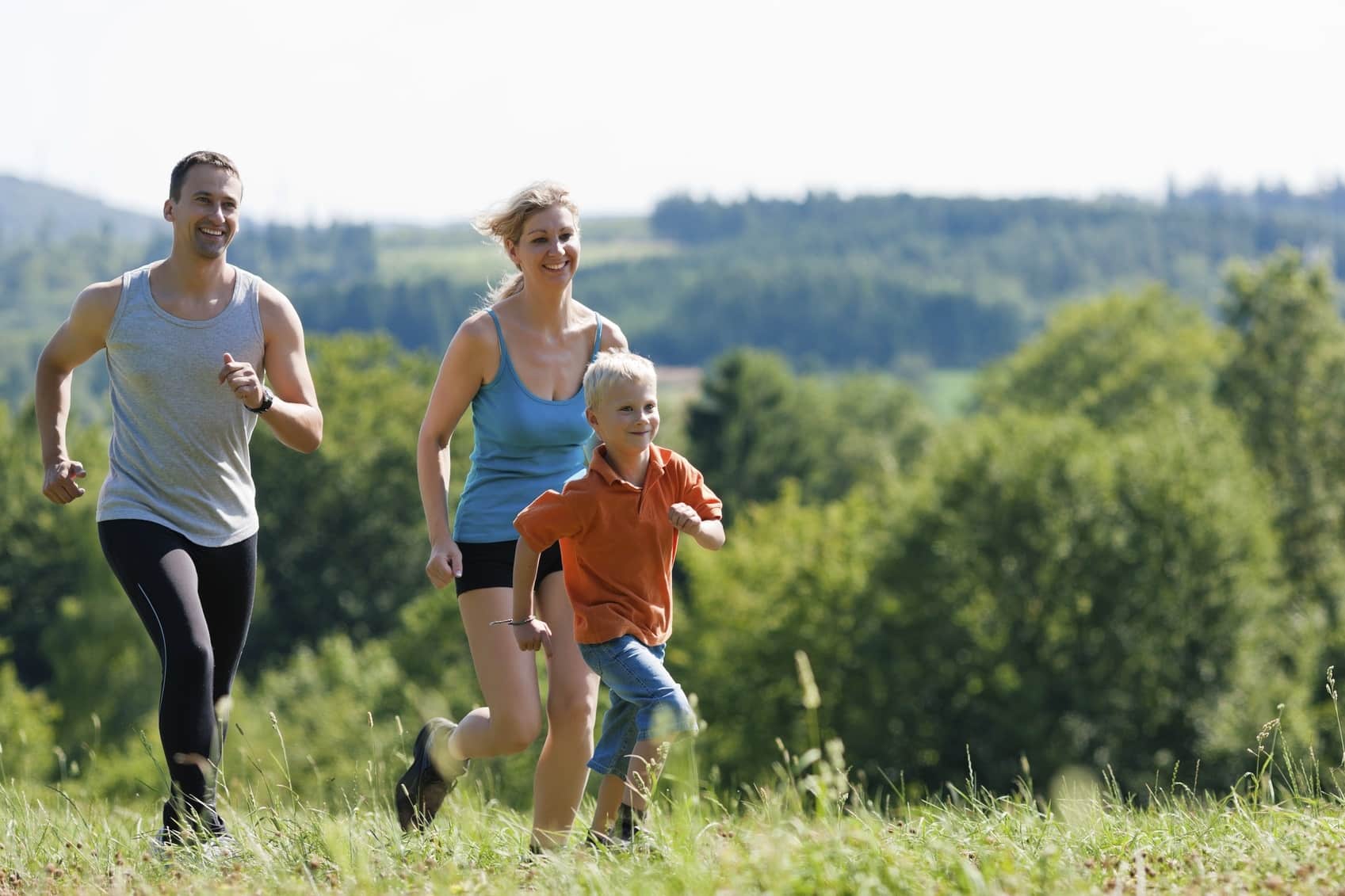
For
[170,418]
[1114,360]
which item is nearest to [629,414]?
[170,418]

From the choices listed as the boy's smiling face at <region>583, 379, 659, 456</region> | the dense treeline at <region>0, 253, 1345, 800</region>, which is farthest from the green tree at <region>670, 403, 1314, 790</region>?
the boy's smiling face at <region>583, 379, 659, 456</region>

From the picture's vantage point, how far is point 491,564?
219 inches

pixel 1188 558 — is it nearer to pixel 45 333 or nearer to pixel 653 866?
pixel 653 866

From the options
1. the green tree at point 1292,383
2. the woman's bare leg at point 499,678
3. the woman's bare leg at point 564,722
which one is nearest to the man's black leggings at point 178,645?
the woman's bare leg at point 499,678

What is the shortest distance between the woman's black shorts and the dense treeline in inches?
563

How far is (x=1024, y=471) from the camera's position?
1213 inches

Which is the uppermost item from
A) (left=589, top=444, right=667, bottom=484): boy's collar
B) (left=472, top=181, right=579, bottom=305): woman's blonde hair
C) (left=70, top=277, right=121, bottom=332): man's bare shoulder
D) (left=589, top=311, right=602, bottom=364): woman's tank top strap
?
(left=472, top=181, right=579, bottom=305): woman's blonde hair

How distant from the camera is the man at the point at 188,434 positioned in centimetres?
529

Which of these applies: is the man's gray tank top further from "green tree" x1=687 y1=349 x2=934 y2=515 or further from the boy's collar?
"green tree" x1=687 y1=349 x2=934 y2=515

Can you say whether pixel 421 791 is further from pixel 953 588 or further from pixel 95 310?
→ pixel 953 588

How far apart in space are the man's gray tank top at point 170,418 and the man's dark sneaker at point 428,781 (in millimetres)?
1079

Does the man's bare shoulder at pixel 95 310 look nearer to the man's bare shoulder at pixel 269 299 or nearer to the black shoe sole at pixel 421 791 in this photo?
the man's bare shoulder at pixel 269 299

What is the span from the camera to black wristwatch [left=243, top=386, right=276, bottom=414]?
5277mm

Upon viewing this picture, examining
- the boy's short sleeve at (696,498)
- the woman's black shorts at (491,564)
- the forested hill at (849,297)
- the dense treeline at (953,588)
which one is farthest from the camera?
the forested hill at (849,297)
